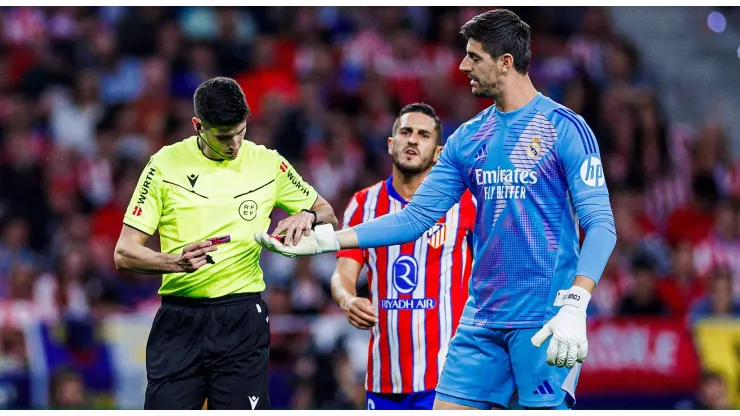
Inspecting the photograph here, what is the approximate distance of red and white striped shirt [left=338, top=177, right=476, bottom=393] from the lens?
6941 mm

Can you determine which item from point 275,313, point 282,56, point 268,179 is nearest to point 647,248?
point 275,313

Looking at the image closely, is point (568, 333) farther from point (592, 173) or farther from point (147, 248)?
point (147, 248)

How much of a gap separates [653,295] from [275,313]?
368 centimetres

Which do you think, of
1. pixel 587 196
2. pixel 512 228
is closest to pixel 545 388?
pixel 512 228

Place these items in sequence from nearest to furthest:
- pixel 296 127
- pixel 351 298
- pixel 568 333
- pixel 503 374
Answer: pixel 568 333, pixel 503 374, pixel 351 298, pixel 296 127

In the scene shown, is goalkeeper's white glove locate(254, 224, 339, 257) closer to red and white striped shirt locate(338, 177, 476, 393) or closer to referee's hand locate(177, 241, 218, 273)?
referee's hand locate(177, 241, 218, 273)

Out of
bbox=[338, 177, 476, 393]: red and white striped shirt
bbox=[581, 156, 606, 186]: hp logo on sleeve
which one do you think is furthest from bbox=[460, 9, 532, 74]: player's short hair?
bbox=[338, 177, 476, 393]: red and white striped shirt

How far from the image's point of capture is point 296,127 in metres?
13.7

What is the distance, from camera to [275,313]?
35.9 ft

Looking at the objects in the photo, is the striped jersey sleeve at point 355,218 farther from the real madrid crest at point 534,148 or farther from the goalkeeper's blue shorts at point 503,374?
the real madrid crest at point 534,148

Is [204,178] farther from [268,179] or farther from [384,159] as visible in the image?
[384,159]

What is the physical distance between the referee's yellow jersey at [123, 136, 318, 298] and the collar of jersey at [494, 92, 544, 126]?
61.3 inches

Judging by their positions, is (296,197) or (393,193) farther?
(393,193)

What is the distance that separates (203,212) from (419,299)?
1.56 m
